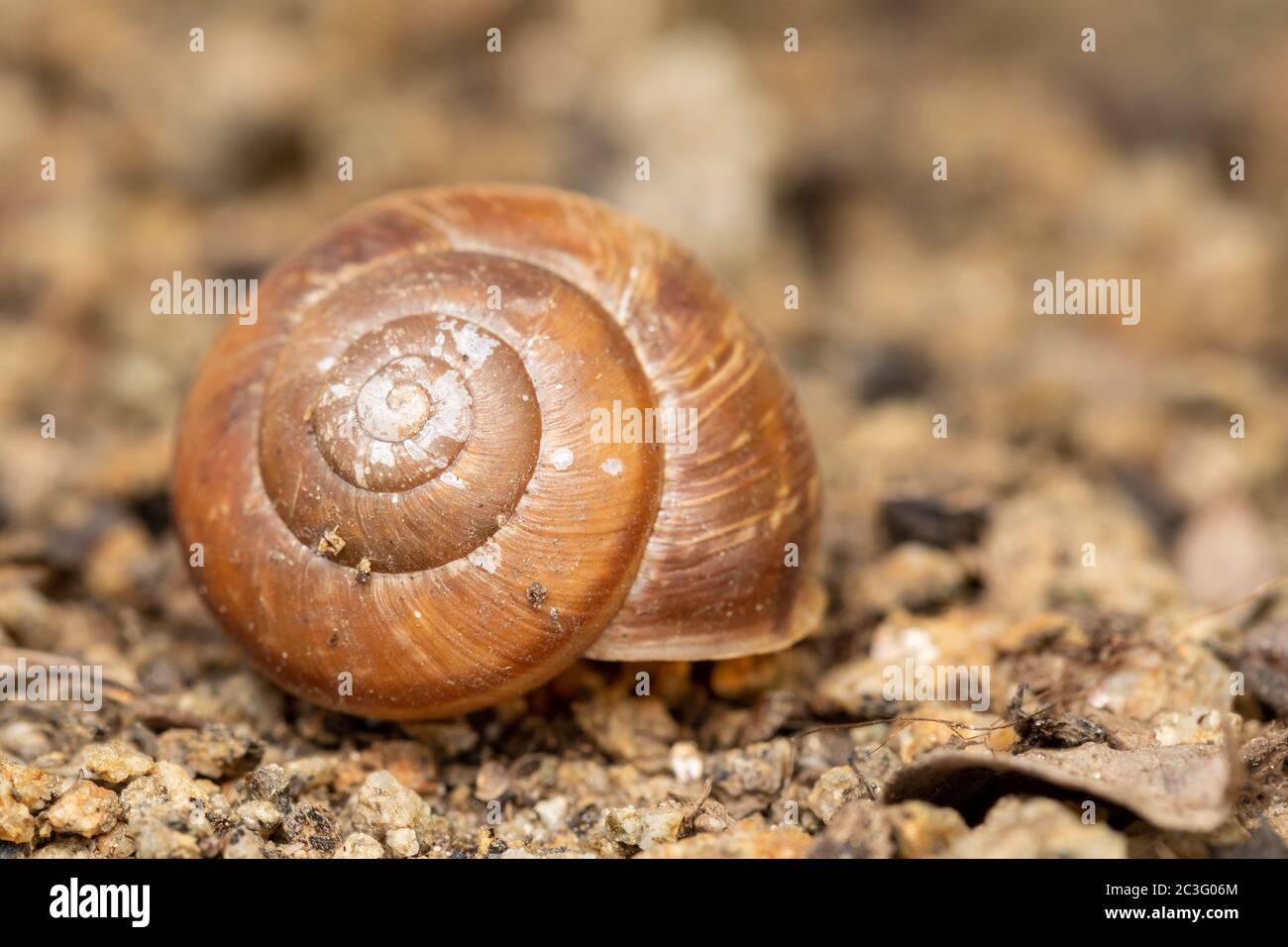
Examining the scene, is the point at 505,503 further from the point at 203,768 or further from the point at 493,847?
the point at 203,768

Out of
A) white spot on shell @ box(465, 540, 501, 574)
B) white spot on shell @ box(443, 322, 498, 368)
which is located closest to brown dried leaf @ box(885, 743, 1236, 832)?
white spot on shell @ box(465, 540, 501, 574)

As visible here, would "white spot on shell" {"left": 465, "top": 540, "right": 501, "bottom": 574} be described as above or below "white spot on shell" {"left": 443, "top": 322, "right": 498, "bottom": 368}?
below

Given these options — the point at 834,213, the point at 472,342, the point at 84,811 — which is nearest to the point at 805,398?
the point at 834,213

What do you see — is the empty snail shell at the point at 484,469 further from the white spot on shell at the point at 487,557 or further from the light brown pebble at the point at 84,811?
the light brown pebble at the point at 84,811

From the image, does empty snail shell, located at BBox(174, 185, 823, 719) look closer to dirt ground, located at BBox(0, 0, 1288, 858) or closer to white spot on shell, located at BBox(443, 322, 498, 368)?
white spot on shell, located at BBox(443, 322, 498, 368)

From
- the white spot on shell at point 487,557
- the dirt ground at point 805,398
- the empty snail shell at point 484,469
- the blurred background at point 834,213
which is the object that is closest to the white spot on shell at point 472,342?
the empty snail shell at point 484,469
